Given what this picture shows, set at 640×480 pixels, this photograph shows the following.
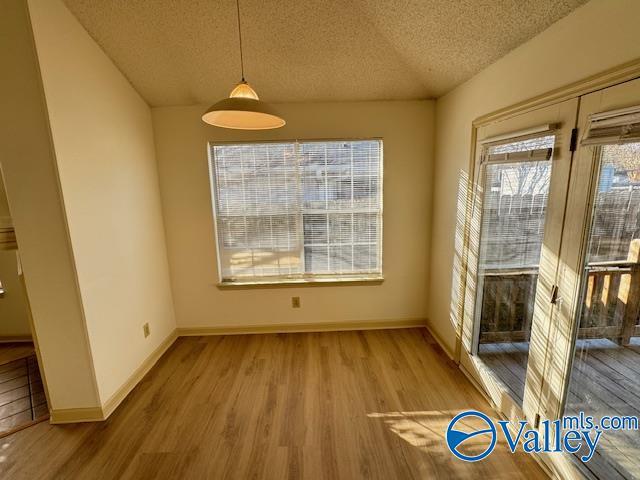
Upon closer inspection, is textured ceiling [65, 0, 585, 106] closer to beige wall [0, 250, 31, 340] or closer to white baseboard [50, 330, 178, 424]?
beige wall [0, 250, 31, 340]

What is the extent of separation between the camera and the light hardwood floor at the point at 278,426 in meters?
1.69

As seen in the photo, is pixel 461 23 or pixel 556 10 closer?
pixel 556 10

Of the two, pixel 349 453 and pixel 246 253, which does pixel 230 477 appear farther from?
pixel 246 253

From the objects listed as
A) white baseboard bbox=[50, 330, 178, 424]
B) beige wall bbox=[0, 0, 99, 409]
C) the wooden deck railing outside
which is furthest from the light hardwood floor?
the wooden deck railing outside

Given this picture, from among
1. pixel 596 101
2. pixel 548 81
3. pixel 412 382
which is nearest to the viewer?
pixel 596 101

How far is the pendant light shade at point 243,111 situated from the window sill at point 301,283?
185 cm

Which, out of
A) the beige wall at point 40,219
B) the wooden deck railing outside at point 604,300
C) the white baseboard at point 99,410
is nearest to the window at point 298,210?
the white baseboard at point 99,410

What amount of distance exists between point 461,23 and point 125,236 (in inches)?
113

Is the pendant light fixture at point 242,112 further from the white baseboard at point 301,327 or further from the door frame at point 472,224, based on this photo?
the white baseboard at point 301,327

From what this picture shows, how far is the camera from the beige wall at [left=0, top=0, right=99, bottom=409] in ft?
5.44

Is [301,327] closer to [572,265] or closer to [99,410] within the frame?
[99,410]

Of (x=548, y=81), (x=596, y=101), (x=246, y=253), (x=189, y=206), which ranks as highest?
(x=548, y=81)

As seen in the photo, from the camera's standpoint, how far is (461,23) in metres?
1.78

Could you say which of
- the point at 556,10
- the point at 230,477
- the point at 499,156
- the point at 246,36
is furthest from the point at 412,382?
the point at 246,36
